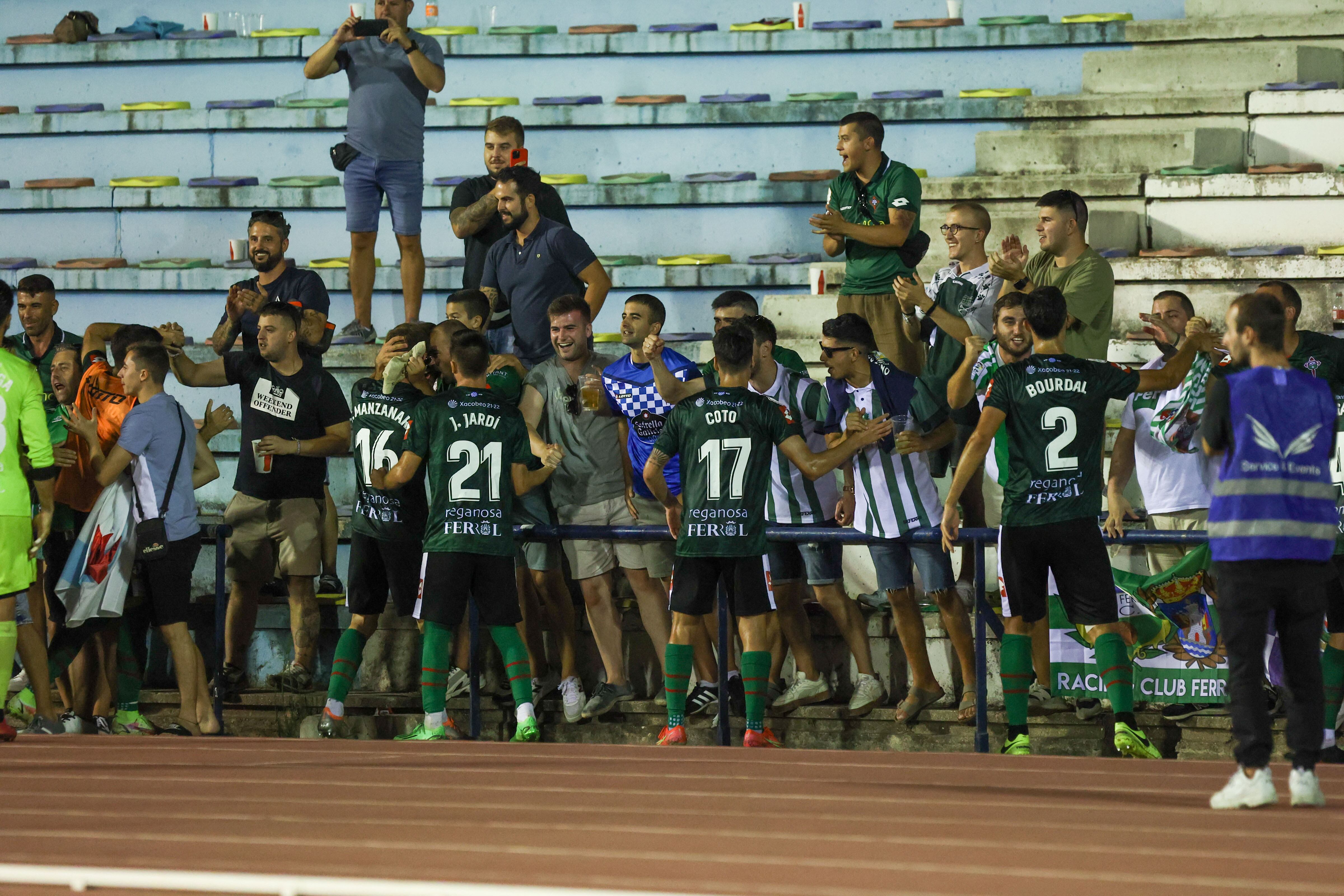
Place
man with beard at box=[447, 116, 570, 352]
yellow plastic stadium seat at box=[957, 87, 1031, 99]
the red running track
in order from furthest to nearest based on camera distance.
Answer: yellow plastic stadium seat at box=[957, 87, 1031, 99] < man with beard at box=[447, 116, 570, 352] < the red running track

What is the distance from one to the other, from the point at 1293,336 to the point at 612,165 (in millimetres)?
6852

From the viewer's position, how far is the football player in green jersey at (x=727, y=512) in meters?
6.81

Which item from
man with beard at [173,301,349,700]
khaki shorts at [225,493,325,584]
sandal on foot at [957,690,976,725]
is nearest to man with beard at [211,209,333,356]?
man with beard at [173,301,349,700]

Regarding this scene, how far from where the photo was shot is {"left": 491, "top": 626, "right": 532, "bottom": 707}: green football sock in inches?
279

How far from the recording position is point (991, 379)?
6609 millimetres

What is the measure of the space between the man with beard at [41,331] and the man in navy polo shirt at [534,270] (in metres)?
2.24

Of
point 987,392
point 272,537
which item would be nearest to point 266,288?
point 272,537

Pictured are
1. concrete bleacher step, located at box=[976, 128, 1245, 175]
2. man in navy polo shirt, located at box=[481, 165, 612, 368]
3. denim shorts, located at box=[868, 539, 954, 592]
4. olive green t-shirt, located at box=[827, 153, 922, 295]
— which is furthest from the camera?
concrete bleacher step, located at box=[976, 128, 1245, 175]

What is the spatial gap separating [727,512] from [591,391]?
1.11m

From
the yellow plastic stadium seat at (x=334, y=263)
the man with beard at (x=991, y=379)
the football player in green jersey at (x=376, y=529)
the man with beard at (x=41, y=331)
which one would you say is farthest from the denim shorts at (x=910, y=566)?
the yellow plastic stadium seat at (x=334, y=263)

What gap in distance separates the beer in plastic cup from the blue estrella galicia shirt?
0.18 ft

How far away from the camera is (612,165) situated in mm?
11914

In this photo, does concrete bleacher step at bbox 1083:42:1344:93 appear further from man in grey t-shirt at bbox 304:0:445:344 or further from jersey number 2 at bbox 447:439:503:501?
jersey number 2 at bbox 447:439:503:501

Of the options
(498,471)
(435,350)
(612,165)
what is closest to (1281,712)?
(498,471)
